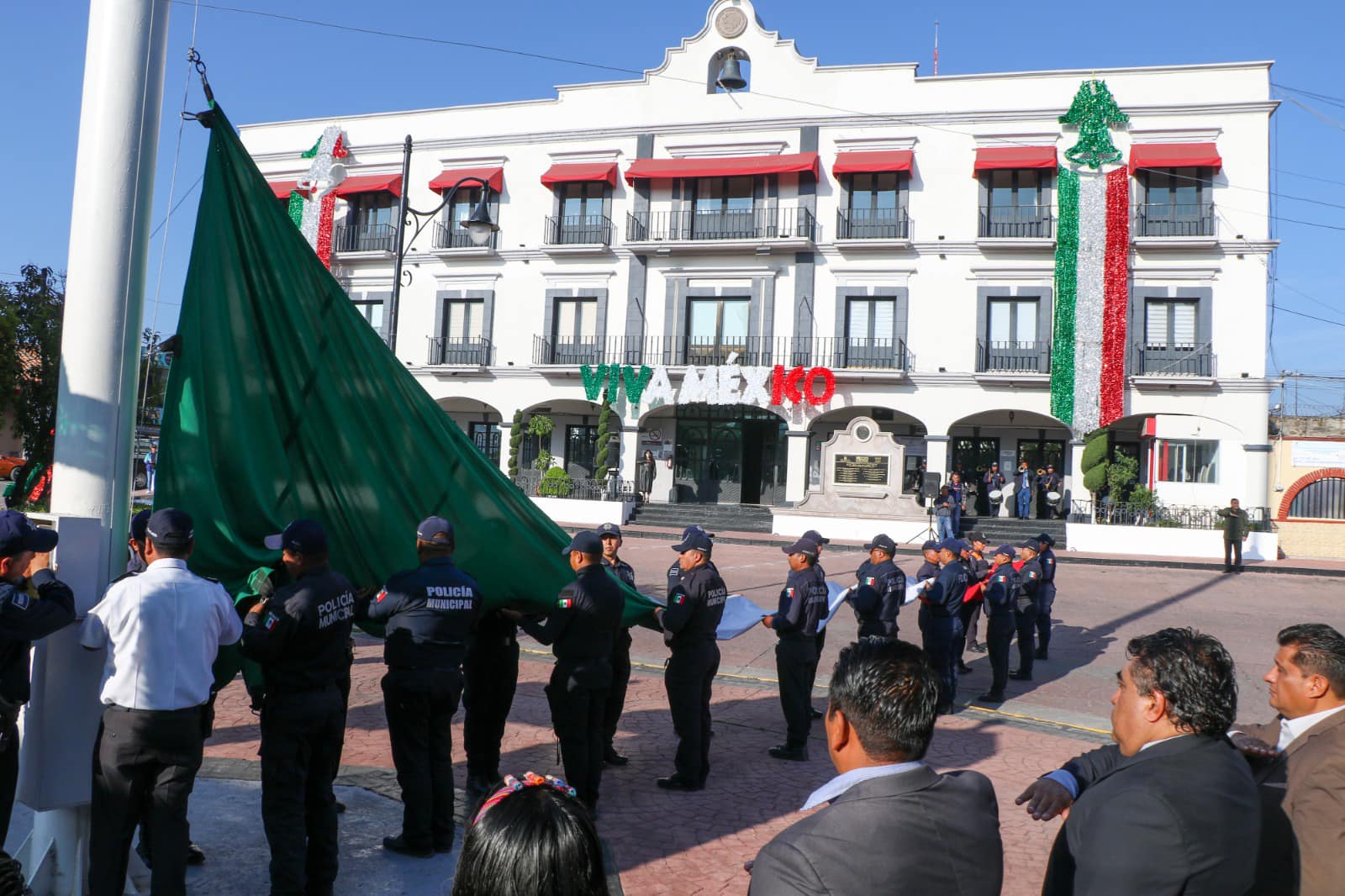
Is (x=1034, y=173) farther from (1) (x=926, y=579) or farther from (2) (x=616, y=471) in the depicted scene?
(1) (x=926, y=579)

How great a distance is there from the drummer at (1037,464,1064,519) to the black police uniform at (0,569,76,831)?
2632 centimetres

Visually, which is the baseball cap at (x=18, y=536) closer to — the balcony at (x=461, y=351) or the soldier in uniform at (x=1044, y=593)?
the soldier in uniform at (x=1044, y=593)

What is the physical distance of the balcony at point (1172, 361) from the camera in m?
25.7

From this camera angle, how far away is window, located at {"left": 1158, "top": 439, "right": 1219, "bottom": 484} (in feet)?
85.4

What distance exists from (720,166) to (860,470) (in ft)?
34.5

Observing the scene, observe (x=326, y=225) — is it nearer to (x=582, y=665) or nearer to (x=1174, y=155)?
(x=1174, y=155)

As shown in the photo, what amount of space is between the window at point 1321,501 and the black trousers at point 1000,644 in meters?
21.2

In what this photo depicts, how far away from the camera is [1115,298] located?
26375mm

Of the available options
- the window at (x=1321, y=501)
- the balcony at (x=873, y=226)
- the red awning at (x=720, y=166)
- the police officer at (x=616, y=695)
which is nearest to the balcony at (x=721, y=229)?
the balcony at (x=873, y=226)

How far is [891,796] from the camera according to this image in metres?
2.16

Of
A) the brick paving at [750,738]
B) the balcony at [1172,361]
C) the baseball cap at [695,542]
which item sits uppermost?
the balcony at [1172,361]

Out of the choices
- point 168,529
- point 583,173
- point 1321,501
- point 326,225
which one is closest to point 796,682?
point 168,529

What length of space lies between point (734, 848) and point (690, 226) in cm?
2619

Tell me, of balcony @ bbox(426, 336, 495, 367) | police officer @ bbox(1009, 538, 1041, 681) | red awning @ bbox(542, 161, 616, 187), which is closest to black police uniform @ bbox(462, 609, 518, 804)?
police officer @ bbox(1009, 538, 1041, 681)
